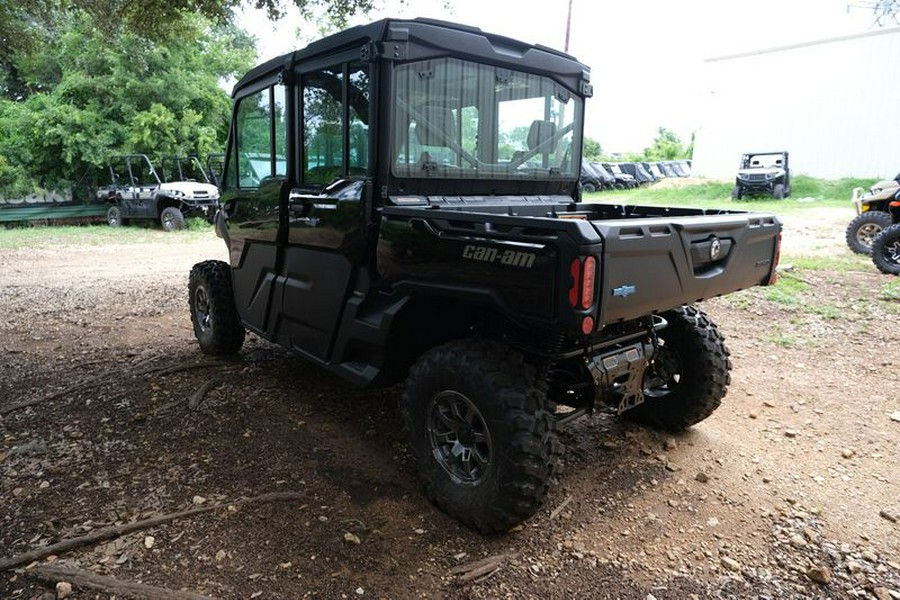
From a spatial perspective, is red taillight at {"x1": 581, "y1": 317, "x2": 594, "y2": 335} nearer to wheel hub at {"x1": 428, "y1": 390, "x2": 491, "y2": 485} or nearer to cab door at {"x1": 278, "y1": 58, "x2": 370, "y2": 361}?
wheel hub at {"x1": 428, "y1": 390, "x2": 491, "y2": 485}

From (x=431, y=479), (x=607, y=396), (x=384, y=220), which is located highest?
(x=384, y=220)

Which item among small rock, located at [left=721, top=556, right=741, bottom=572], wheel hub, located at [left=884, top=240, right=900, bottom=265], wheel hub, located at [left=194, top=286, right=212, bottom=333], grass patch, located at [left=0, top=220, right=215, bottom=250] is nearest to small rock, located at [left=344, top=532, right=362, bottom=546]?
small rock, located at [left=721, top=556, right=741, bottom=572]

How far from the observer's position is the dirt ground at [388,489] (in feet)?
8.68

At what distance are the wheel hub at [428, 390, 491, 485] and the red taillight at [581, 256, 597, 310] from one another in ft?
2.39

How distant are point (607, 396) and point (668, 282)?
0.69 m

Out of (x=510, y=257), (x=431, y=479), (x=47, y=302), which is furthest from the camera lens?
(x=47, y=302)

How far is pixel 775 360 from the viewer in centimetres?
536

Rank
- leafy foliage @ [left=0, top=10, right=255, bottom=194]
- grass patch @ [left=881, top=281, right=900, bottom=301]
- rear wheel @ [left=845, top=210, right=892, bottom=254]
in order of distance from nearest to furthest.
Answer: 1. grass patch @ [left=881, top=281, right=900, bottom=301]
2. rear wheel @ [left=845, top=210, right=892, bottom=254]
3. leafy foliage @ [left=0, top=10, right=255, bottom=194]

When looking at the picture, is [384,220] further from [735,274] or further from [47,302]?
[47,302]

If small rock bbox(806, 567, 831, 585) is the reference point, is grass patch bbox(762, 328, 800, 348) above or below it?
above

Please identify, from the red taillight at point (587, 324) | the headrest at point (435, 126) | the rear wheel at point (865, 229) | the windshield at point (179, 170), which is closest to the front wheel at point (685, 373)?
the red taillight at point (587, 324)

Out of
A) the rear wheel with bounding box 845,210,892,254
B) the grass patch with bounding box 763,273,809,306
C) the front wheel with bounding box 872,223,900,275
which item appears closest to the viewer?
the grass patch with bounding box 763,273,809,306

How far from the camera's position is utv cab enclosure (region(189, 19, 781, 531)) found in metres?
2.67

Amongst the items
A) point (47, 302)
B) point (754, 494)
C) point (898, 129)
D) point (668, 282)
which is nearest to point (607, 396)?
point (668, 282)
